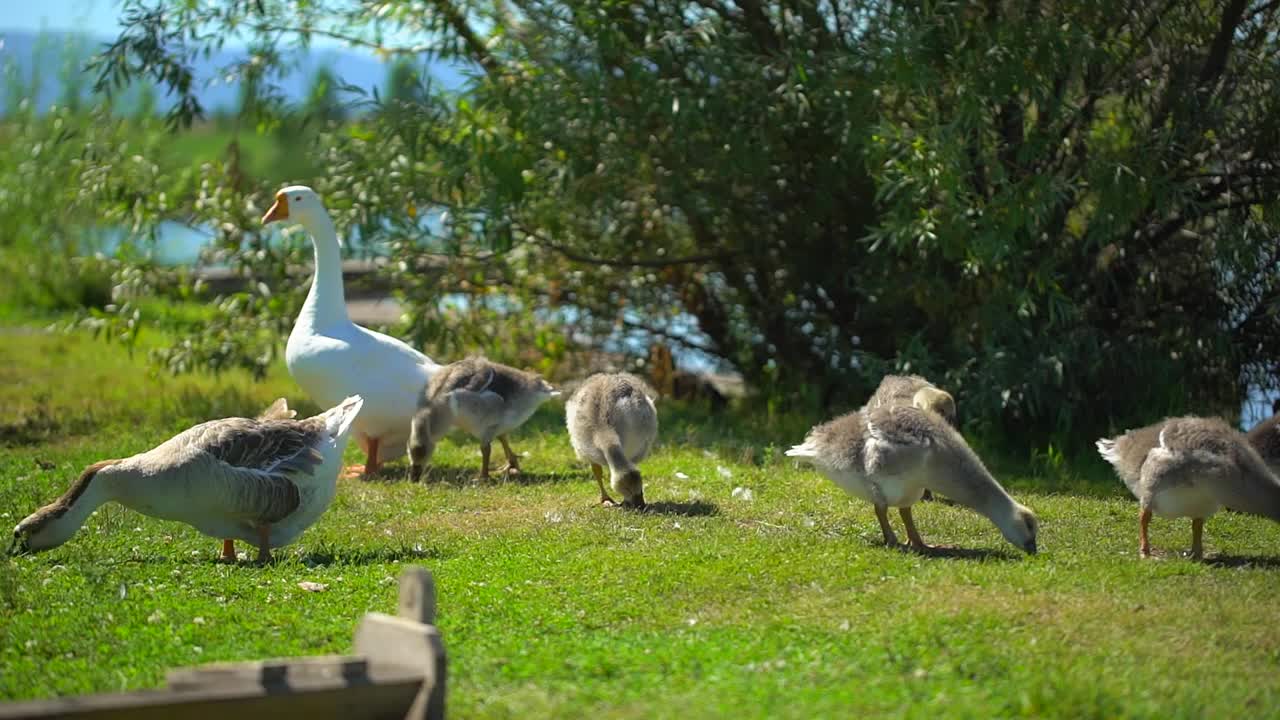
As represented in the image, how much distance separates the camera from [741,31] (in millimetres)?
13133

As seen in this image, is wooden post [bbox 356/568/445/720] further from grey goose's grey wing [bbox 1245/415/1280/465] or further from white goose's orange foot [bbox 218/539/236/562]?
grey goose's grey wing [bbox 1245/415/1280/465]

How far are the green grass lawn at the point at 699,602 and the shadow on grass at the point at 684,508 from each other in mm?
36

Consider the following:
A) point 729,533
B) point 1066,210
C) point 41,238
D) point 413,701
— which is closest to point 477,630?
point 413,701

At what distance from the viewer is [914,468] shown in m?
7.97

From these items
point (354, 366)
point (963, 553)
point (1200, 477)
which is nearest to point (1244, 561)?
point (1200, 477)

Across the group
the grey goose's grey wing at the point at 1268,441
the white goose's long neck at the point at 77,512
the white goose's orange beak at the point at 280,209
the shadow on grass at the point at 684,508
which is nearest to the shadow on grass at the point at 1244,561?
the grey goose's grey wing at the point at 1268,441

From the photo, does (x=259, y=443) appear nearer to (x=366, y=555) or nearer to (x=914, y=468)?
(x=366, y=555)

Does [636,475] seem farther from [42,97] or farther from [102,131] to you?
[42,97]

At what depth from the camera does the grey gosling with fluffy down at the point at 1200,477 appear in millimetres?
7918

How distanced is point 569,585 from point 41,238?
16084mm

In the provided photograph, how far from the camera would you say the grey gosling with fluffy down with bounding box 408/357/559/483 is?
10.4m

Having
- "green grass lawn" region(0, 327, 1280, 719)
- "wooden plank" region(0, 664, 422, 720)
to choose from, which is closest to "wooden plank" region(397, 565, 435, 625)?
"wooden plank" region(0, 664, 422, 720)

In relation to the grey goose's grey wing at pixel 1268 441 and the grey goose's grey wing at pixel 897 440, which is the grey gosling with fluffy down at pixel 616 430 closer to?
the grey goose's grey wing at pixel 897 440

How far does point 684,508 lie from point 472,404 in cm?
197
